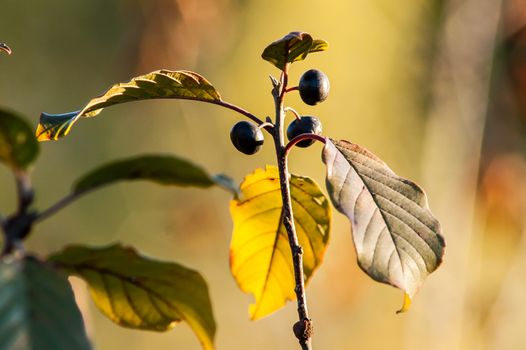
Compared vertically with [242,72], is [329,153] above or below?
below

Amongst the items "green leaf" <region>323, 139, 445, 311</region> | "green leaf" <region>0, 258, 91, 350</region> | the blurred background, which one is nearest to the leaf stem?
"green leaf" <region>323, 139, 445, 311</region>

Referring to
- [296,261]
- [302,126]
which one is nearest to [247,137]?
[302,126]

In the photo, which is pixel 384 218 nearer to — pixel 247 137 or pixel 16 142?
pixel 247 137

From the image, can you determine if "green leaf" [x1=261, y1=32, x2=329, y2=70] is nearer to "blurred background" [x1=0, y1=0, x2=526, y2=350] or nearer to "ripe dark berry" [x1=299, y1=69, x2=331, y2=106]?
"ripe dark berry" [x1=299, y1=69, x2=331, y2=106]

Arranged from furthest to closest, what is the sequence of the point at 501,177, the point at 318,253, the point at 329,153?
the point at 501,177 < the point at 318,253 < the point at 329,153

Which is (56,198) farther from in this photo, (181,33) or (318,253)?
(318,253)

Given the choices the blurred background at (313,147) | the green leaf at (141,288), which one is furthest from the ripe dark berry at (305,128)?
the blurred background at (313,147)

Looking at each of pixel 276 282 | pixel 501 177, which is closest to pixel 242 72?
pixel 501 177
